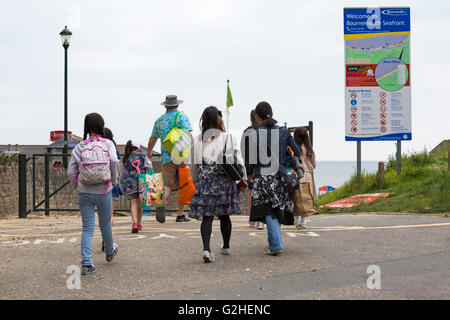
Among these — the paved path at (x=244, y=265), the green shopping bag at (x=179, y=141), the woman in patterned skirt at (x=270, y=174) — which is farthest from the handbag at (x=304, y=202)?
the green shopping bag at (x=179, y=141)

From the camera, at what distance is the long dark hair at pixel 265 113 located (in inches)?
267

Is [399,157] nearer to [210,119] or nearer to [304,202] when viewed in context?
[304,202]

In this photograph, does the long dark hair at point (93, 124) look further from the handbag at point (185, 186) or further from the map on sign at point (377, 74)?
the map on sign at point (377, 74)

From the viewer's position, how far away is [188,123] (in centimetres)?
938

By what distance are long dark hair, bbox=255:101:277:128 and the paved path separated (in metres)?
1.56

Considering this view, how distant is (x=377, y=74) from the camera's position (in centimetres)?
1672

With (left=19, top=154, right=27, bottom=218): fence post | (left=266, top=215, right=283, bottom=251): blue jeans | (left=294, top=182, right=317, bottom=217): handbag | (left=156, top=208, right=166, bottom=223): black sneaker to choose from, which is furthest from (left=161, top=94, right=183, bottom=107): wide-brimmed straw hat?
(left=19, top=154, right=27, bottom=218): fence post

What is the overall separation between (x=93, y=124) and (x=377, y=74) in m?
12.3

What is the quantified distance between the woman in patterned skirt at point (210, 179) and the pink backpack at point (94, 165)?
1130 millimetres
